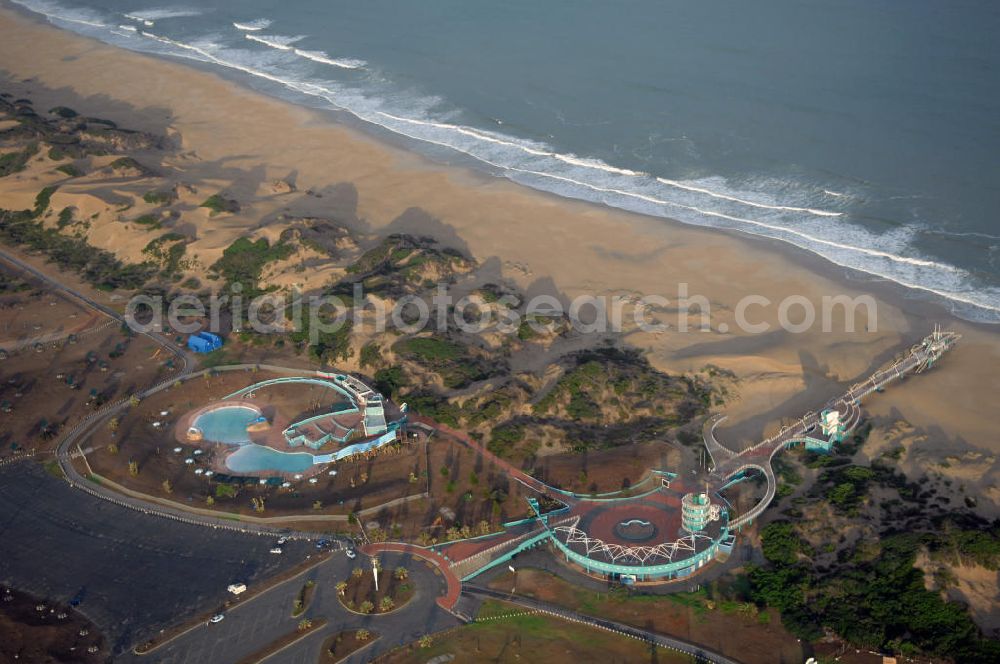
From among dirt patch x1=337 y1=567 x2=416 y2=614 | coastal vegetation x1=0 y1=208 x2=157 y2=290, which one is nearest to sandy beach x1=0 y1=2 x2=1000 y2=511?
coastal vegetation x1=0 y1=208 x2=157 y2=290

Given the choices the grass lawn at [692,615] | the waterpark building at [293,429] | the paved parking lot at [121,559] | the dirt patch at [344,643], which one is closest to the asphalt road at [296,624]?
the dirt patch at [344,643]

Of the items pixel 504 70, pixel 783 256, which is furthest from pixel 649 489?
pixel 504 70

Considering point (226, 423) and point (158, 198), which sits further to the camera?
point (158, 198)

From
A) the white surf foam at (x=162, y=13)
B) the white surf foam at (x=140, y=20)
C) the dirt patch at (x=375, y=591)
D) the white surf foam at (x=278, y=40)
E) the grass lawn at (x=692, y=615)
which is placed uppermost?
the white surf foam at (x=278, y=40)

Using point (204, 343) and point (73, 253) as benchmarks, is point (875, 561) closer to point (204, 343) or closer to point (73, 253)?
point (204, 343)

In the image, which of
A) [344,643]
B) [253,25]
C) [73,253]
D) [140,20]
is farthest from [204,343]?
[140,20]

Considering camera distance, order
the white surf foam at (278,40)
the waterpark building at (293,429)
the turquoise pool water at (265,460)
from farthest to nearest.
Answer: the white surf foam at (278,40) < the waterpark building at (293,429) < the turquoise pool water at (265,460)

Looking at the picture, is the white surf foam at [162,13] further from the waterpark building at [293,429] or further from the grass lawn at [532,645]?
the grass lawn at [532,645]

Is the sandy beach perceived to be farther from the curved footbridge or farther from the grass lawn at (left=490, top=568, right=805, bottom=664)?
the grass lawn at (left=490, top=568, right=805, bottom=664)
